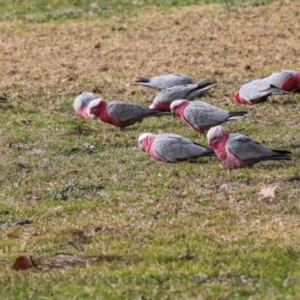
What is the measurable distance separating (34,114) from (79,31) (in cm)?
547

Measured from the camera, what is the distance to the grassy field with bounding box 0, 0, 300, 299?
4.99 meters

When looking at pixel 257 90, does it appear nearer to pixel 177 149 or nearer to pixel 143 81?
pixel 143 81

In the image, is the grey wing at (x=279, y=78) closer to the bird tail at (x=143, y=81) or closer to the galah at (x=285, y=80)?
the galah at (x=285, y=80)

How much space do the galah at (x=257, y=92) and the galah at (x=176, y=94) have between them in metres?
0.35

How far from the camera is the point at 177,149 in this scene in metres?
7.73

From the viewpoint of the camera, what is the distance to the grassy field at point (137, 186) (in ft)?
16.4

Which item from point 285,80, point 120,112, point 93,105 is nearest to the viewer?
point 120,112

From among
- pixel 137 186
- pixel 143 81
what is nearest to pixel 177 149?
pixel 137 186

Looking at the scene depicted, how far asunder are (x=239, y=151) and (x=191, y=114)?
4.83 feet

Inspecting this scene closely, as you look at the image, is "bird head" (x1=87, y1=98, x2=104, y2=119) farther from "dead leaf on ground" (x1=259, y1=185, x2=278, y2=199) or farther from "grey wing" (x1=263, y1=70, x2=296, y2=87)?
"dead leaf on ground" (x1=259, y1=185, x2=278, y2=199)

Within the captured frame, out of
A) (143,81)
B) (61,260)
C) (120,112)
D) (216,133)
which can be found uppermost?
(61,260)

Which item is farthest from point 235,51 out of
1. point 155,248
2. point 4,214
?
point 155,248

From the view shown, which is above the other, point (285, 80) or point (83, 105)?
point (83, 105)

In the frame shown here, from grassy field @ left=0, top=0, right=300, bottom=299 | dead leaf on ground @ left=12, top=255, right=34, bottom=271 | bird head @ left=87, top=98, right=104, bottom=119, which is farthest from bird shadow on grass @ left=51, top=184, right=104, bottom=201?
bird head @ left=87, top=98, right=104, bottom=119
